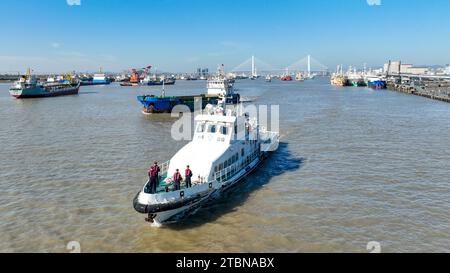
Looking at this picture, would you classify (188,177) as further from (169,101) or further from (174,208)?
(169,101)

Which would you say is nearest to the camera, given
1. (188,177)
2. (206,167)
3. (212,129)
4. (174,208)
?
(174,208)

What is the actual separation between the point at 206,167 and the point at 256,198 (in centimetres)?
402

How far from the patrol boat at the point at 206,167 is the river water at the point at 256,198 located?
33.9 inches

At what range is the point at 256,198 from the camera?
2234cm

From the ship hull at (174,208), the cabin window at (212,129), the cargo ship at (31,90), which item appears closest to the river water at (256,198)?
the ship hull at (174,208)

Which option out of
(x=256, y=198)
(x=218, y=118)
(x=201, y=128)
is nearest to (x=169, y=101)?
(x=201, y=128)

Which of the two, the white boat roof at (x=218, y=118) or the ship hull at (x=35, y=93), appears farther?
the ship hull at (x=35, y=93)

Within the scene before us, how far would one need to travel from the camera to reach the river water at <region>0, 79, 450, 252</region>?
55.5 feet

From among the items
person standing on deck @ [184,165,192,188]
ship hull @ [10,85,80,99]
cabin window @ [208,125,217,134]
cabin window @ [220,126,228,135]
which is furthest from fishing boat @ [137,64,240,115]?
ship hull @ [10,85,80,99]

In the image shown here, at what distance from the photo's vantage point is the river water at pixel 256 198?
16.9m

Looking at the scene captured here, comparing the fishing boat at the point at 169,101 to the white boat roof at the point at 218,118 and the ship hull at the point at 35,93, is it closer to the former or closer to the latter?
the white boat roof at the point at 218,118

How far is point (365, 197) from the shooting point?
73.4ft
